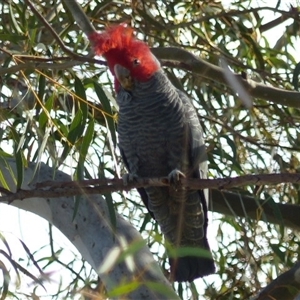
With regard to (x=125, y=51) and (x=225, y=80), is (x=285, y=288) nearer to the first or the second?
(x=225, y=80)

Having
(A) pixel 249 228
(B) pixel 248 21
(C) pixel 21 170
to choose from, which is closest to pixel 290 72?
(B) pixel 248 21

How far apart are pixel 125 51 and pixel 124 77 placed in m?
0.09

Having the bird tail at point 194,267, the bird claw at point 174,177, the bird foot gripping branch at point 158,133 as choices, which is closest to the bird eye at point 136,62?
the bird foot gripping branch at point 158,133

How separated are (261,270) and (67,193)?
1.14 metres

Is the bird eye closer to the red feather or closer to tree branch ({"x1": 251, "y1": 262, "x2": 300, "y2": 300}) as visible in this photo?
the red feather

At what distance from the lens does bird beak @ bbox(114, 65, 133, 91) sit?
8.20 feet

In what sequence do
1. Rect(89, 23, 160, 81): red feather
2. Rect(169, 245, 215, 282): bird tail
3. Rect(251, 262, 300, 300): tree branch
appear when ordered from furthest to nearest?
Rect(169, 245, 215, 282): bird tail
Rect(89, 23, 160, 81): red feather
Rect(251, 262, 300, 300): tree branch

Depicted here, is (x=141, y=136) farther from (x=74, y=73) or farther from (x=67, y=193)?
(x=67, y=193)

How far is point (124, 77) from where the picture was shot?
2.53 meters

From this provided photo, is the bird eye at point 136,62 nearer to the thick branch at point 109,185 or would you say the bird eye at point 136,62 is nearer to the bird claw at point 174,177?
the bird claw at point 174,177

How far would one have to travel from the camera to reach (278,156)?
272cm

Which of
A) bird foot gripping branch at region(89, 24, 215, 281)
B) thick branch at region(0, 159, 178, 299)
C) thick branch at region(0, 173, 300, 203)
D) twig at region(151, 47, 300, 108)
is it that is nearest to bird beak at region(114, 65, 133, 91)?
bird foot gripping branch at region(89, 24, 215, 281)

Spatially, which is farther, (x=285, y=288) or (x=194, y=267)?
(x=194, y=267)

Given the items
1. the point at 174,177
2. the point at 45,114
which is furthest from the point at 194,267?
the point at 45,114
